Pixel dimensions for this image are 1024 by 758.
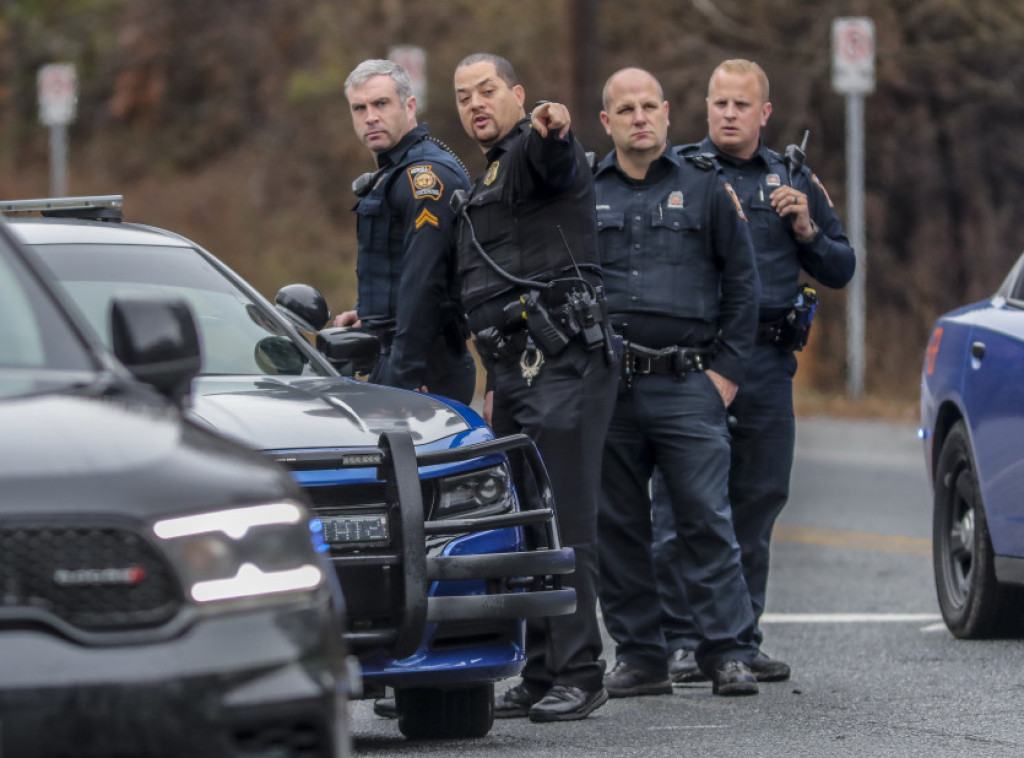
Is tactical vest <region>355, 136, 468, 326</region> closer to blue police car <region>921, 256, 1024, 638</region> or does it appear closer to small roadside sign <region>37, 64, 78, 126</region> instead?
blue police car <region>921, 256, 1024, 638</region>

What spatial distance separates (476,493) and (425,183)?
165 cm

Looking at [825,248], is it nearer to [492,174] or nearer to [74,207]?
[492,174]

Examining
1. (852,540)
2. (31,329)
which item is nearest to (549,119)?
(31,329)

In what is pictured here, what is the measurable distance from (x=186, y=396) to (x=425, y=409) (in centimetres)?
192

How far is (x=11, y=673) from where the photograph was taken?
131 inches

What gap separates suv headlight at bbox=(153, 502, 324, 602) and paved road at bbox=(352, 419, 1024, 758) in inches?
96.3

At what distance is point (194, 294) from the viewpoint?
22.5 ft

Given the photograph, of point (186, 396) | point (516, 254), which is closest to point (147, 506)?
point (186, 396)

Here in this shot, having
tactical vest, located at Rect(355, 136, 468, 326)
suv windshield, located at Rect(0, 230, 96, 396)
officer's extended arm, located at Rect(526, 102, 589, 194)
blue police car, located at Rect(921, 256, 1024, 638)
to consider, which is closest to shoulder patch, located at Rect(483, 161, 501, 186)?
officer's extended arm, located at Rect(526, 102, 589, 194)

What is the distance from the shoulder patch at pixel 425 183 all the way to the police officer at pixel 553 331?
478 mm

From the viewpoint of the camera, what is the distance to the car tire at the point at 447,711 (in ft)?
20.8

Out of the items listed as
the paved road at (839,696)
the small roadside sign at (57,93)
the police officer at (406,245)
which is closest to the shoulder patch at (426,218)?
the police officer at (406,245)

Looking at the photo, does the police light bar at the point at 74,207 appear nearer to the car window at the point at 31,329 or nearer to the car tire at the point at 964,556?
the car window at the point at 31,329

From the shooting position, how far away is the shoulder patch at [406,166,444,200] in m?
7.30
